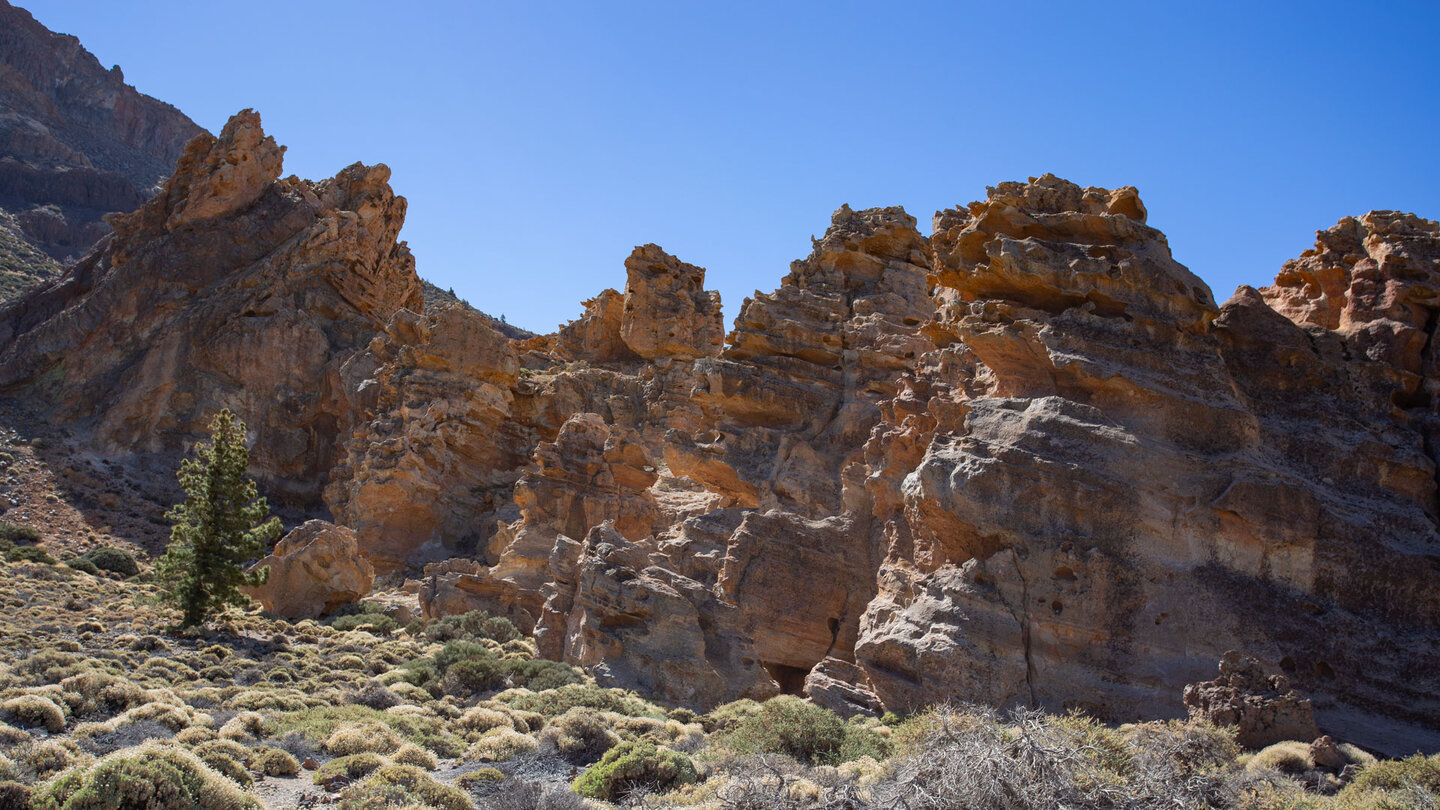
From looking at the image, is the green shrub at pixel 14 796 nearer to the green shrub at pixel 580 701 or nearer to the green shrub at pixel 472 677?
the green shrub at pixel 580 701

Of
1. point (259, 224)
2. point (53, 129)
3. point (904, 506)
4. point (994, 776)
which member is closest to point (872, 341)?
point (904, 506)

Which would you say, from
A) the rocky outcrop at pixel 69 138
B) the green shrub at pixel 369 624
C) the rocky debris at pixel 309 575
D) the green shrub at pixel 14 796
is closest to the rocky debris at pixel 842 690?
the green shrub at pixel 14 796

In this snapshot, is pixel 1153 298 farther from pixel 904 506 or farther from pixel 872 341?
pixel 872 341

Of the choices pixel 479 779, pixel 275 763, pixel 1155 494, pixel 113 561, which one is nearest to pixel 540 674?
pixel 479 779

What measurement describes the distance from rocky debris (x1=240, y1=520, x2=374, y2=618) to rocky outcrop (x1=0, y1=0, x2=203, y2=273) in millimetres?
57753

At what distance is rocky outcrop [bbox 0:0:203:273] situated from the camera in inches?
3369

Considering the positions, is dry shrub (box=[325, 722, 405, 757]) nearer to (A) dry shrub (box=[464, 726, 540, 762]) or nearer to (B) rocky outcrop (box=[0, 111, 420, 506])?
(A) dry shrub (box=[464, 726, 540, 762])

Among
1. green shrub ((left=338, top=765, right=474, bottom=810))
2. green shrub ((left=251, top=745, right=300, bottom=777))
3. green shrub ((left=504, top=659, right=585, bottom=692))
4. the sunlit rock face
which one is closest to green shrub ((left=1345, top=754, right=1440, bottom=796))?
the sunlit rock face

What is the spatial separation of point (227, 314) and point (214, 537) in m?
27.5

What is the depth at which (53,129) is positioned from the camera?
9862cm

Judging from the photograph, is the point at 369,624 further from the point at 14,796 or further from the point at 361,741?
the point at 14,796

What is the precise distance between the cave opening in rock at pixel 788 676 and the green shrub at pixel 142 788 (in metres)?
12.5

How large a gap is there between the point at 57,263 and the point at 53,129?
29088 mm

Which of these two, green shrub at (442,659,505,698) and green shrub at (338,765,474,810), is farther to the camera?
green shrub at (442,659,505,698)
